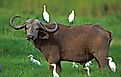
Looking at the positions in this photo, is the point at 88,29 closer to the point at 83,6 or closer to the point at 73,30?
the point at 73,30

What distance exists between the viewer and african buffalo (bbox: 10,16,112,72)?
13.3 meters

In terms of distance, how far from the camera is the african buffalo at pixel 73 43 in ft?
43.6

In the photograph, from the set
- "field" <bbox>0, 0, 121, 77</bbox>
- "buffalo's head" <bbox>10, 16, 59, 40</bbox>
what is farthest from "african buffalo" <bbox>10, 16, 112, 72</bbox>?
"field" <bbox>0, 0, 121, 77</bbox>

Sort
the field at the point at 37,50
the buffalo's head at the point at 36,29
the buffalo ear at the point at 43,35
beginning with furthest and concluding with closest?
the field at the point at 37,50, the buffalo ear at the point at 43,35, the buffalo's head at the point at 36,29

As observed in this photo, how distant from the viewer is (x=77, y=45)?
13.4m

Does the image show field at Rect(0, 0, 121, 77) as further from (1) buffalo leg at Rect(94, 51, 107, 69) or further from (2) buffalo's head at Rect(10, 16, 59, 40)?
(2) buffalo's head at Rect(10, 16, 59, 40)

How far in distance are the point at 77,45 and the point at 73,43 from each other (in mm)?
116

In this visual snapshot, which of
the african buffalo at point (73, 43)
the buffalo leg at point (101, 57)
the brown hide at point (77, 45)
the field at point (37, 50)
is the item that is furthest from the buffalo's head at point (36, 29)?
the buffalo leg at point (101, 57)

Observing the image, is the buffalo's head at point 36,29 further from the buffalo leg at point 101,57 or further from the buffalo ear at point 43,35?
the buffalo leg at point 101,57

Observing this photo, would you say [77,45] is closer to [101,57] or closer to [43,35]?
[101,57]

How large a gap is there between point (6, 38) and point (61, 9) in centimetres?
1761

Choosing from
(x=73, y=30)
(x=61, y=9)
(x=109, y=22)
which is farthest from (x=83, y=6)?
(x=73, y=30)

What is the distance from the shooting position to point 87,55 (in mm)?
13430

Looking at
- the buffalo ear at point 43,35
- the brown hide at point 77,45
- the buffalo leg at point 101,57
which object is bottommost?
the buffalo leg at point 101,57
